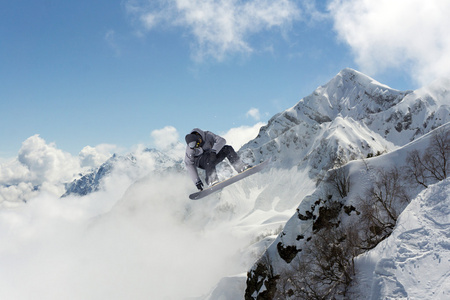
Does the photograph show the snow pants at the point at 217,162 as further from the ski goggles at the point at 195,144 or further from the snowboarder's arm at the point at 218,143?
the ski goggles at the point at 195,144

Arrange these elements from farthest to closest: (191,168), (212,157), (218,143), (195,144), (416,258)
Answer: (416,258) → (212,157) → (191,168) → (218,143) → (195,144)

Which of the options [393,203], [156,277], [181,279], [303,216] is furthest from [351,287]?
[156,277]

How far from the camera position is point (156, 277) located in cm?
17550

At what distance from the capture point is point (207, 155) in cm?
1138

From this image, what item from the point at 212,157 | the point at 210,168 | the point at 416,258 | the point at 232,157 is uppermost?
the point at 212,157

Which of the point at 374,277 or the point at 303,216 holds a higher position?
the point at 303,216

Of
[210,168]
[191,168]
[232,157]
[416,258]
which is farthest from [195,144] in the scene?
[416,258]

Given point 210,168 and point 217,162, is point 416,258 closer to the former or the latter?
point 217,162

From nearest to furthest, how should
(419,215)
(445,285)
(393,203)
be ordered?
1. (445,285)
2. (419,215)
3. (393,203)

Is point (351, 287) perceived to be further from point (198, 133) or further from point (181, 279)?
point (181, 279)

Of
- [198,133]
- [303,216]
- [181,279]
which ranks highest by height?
[198,133]

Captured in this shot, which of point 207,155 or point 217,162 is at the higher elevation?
point 207,155

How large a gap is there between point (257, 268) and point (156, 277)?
15683 centimetres

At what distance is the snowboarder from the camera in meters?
9.41
